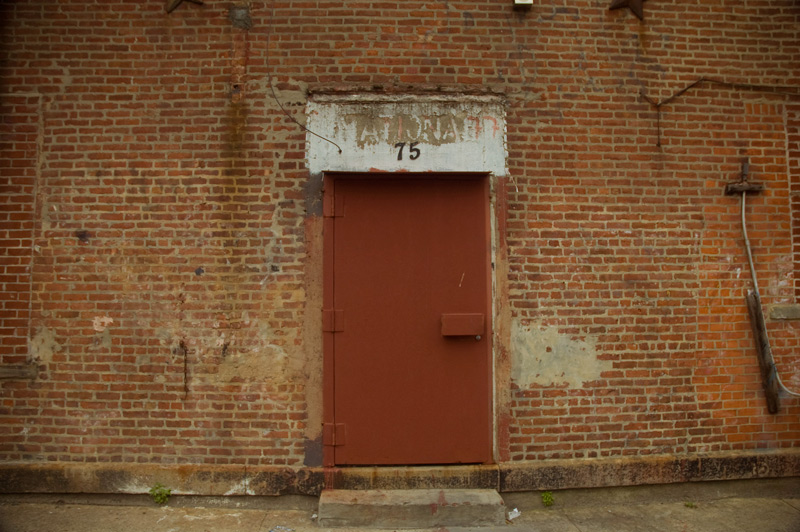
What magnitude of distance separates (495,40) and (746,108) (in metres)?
2.32

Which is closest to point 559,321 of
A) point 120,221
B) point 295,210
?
point 295,210

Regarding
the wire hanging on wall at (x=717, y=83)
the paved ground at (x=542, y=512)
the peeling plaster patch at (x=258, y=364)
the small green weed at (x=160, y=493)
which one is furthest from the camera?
the wire hanging on wall at (x=717, y=83)

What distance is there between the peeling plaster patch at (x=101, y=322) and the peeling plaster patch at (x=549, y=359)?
338 cm

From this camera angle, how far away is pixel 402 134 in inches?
180

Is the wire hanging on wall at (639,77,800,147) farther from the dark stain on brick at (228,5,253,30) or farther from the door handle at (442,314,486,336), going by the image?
the dark stain on brick at (228,5,253,30)

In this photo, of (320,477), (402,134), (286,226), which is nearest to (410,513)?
(320,477)

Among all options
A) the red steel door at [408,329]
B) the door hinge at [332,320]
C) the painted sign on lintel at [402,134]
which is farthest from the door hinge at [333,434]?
the painted sign on lintel at [402,134]

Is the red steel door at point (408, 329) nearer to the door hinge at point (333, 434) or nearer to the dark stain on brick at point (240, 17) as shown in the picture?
the door hinge at point (333, 434)

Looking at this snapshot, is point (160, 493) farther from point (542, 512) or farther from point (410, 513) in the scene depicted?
point (542, 512)

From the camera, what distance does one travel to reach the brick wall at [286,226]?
4527 mm

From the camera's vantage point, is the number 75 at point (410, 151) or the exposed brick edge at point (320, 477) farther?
the number 75 at point (410, 151)

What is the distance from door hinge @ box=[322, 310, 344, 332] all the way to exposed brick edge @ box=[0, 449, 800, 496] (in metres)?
1.16

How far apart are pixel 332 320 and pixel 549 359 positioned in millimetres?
1865

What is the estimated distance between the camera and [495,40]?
470 cm
